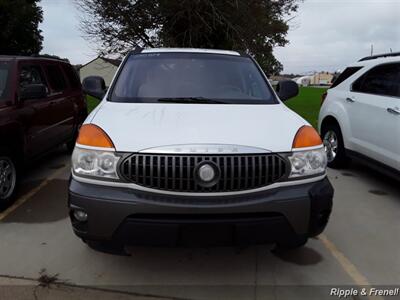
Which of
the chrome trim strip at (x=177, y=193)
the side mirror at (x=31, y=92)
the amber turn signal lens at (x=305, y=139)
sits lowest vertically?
the chrome trim strip at (x=177, y=193)

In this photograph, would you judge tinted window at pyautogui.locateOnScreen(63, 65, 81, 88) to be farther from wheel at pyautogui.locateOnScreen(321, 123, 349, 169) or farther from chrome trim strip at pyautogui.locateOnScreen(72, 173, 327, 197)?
chrome trim strip at pyautogui.locateOnScreen(72, 173, 327, 197)

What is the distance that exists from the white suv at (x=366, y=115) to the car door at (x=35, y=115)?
14.3 ft

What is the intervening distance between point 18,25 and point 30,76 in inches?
979

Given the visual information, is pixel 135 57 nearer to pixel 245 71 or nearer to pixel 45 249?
pixel 245 71

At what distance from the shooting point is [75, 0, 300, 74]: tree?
53.5 ft

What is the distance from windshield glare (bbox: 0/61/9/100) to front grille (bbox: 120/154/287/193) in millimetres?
2820

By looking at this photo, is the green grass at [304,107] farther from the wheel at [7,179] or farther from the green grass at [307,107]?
the wheel at [7,179]

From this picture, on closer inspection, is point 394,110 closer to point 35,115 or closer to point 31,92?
point 31,92

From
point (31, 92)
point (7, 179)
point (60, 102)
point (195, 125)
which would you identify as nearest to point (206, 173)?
point (195, 125)

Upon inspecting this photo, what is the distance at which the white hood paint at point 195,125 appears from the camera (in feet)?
9.20

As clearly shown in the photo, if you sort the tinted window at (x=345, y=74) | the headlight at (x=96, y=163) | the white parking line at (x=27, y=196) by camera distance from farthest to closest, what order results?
the tinted window at (x=345, y=74) < the white parking line at (x=27, y=196) < the headlight at (x=96, y=163)

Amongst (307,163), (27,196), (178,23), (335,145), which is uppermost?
(178,23)

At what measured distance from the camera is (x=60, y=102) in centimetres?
641

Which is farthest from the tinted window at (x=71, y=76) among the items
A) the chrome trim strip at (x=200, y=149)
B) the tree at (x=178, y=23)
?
the tree at (x=178, y=23)
